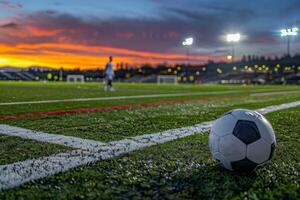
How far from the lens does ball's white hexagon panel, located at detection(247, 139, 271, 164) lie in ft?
10.4

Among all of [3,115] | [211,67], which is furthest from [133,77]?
[3,115]

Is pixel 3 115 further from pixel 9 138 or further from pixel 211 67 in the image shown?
pixel 211 67

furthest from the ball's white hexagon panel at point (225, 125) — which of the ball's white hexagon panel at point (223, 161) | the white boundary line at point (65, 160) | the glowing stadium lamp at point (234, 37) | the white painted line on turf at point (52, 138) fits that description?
the glowing stadium lamp at point (234, 37)

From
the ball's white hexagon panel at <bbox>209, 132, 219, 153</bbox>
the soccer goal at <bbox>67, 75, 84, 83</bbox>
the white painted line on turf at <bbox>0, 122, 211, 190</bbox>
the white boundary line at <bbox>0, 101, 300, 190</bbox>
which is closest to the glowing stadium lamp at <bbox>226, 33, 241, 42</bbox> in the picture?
the soccer goal at <bbox>67, 75, 84, 83</bbox>

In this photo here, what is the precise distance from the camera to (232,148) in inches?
126

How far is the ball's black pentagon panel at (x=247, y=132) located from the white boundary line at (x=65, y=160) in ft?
4.86

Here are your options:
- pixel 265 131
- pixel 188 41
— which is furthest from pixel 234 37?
pixel 265 131

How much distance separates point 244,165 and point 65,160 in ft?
6.29

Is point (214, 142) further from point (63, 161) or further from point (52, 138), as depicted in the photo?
point (52, 138)

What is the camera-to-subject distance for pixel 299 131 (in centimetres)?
583

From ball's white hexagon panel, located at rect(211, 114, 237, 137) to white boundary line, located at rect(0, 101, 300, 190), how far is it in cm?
125

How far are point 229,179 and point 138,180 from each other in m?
0.86

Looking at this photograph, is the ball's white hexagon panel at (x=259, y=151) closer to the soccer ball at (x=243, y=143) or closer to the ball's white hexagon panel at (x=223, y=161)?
the soccer ball at (x=243, y=143)

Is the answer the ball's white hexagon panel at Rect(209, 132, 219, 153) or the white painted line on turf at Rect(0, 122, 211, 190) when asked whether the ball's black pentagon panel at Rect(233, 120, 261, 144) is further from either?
the white painted line on turf at Rect(0, 122, 211, 190)
